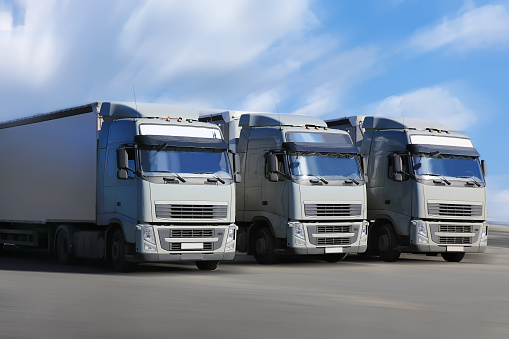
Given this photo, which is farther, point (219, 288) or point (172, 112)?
point (172, 112)

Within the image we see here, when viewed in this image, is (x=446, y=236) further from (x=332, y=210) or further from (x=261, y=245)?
(x=261, y=245)

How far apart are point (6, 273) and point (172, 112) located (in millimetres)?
4966

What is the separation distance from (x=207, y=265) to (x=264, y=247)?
2.31 meters

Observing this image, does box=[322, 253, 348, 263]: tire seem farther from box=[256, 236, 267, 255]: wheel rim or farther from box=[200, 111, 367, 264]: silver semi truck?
box=[256, 236, 267, 255]: wheel rim

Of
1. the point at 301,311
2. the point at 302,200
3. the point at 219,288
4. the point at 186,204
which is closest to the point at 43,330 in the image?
the point at 301,311

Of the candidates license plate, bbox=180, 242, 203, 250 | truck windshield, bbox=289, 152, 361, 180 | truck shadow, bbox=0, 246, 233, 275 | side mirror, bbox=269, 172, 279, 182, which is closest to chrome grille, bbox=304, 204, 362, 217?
truck windshield, bbox=289, 152, 361, 180

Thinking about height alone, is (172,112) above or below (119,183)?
above

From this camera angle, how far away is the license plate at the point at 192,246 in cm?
1783

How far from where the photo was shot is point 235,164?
1859 cm

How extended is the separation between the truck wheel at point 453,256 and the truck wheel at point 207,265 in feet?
27.1

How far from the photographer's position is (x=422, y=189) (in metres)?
22.3

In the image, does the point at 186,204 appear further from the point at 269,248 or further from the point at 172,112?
the point at 269,248

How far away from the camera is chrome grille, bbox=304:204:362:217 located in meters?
20.7

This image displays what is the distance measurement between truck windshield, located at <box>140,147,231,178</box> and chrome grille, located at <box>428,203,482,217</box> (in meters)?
6.68
